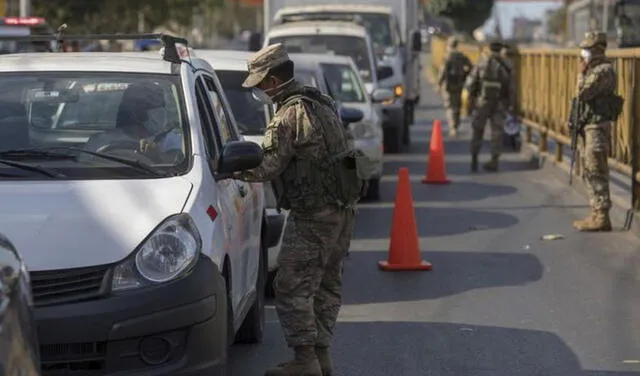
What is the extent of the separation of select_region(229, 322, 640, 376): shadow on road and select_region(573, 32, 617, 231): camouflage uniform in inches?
182

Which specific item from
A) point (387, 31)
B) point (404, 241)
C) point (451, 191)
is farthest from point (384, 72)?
point (404, 241)

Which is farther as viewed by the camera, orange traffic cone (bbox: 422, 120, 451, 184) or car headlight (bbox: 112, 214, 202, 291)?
orange traffic cone (bbox: 422, 120, 451, 184)

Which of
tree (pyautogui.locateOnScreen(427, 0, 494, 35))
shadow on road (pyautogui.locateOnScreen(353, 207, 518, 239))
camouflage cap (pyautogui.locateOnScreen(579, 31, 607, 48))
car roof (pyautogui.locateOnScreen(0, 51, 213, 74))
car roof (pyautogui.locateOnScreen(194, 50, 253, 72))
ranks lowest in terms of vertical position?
shadow on road (pyautogui.locateOnScreen(353, 207, 518, 239))

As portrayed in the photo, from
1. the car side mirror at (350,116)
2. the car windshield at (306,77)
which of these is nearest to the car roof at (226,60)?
the car side mirror at (350,116)

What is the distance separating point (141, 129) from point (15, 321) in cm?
318

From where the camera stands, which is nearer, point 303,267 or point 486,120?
point 303,267

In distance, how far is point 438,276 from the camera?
11.2m

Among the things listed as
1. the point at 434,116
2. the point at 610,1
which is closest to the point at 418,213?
the point at 434,116

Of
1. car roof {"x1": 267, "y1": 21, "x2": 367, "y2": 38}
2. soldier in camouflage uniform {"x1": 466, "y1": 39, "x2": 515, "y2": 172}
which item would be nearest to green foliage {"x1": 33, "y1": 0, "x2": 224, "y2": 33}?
car roof {"x1": 267, "y1": 21, "x2": 367, "y2": 38}

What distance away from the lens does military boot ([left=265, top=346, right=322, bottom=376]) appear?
7117mm

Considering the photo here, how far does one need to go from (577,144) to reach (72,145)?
26.6ft

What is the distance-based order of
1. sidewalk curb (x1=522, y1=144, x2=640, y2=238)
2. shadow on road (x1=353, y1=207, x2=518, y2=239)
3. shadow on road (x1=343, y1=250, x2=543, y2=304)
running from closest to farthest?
shadow on road (x1=343, y1=250, x2=543, y2=304) → sidewalk curb (x1=522, y1=144, x2=640, y2=238) → shadow on road (x1=353, y1=207, x2=518, y2=239)

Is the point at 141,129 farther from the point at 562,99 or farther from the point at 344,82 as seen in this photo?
the point at 562,99

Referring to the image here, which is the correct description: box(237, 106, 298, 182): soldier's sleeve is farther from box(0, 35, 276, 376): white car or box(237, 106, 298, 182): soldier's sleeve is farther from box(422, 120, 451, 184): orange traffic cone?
box(422, 120, 451, 184): orange traffic cone
